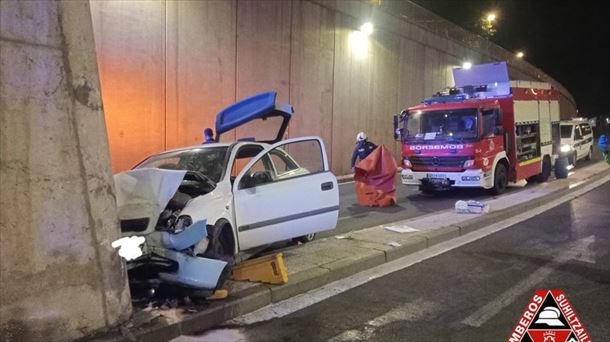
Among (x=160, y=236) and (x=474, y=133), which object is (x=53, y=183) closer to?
(x=160, y=236)

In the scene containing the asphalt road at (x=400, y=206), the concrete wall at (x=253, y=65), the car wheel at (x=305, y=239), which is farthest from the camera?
the concrete wall at (x=253, y=65)

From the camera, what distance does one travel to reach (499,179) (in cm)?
1388

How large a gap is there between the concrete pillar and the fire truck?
1007 centimetres

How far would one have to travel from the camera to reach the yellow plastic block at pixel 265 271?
18.6 feet

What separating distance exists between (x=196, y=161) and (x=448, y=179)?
7.99m

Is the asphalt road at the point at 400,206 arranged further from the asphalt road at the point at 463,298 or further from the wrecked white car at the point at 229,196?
the asphalt road at the point at 463,298

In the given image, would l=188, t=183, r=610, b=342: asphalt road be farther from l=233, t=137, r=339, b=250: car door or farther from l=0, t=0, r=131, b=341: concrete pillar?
l=233, t=137, r=339, b=250: car door

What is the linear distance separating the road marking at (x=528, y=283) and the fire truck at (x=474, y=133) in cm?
446

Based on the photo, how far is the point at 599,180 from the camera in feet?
60.4

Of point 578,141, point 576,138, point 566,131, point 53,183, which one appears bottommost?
point 53,183

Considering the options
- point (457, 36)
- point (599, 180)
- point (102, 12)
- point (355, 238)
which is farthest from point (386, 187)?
point (457, 36)

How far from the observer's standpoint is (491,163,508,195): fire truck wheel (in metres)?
13.7

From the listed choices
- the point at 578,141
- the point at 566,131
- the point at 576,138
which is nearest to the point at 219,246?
the point at 566,131

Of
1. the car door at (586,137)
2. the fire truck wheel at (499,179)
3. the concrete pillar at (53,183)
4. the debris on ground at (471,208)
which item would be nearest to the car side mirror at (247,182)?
the concrete pillar at (53,183)
